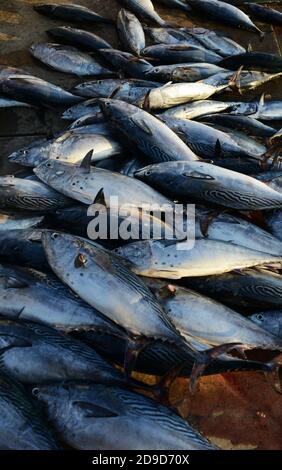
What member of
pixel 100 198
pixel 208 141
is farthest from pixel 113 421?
pixel 208 141

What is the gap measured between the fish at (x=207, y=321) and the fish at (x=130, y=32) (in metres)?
3.14

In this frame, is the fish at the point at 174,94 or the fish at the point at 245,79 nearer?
the fish at the point at 174,94

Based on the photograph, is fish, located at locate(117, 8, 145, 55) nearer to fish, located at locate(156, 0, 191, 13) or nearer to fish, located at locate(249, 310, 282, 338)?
fish, located at locate(156, 0, 191, 13)

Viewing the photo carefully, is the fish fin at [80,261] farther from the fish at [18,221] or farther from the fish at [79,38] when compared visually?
the fish at [79,38]

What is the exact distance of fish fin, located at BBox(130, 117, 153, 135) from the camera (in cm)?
362

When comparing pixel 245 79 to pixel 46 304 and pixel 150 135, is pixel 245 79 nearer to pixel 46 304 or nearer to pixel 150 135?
pixel 150 135

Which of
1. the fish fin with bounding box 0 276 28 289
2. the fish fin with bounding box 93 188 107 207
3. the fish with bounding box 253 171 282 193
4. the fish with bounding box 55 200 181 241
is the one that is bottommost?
the fish fin with bounding box 0 276 28 289

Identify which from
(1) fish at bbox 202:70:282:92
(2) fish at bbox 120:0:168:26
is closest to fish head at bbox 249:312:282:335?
(1) fish at bbox 202:70:282:92

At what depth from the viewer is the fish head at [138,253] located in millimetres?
2840

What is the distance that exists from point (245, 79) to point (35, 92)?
1931 millimetres

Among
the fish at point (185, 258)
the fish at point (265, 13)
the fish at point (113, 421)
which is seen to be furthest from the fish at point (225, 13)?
the fish at point (113, 421)

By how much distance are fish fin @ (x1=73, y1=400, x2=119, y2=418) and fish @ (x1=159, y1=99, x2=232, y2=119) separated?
2555 millimetres
